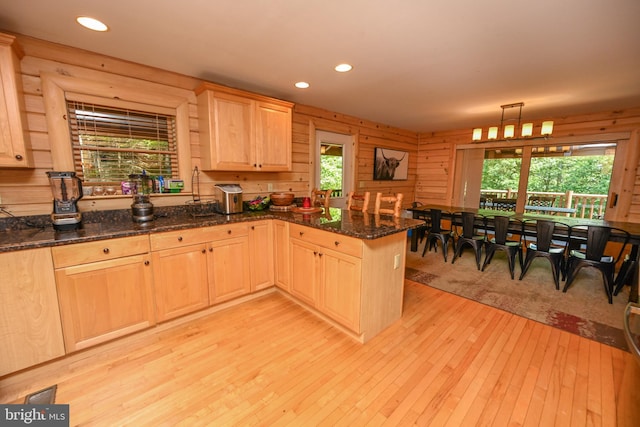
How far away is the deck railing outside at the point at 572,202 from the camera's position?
4.61 meters

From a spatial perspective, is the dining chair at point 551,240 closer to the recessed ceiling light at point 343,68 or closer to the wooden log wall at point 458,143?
the wooden log wall at point 458,143

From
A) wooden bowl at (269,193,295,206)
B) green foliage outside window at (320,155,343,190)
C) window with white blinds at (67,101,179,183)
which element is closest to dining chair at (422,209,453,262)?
green foliage outside window at (320,155,343,190)

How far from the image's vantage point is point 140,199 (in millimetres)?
2252

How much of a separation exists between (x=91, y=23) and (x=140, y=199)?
1.26m

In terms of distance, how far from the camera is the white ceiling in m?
1.55

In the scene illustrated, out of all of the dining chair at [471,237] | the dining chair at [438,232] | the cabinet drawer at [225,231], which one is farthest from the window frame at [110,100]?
the dining chair at [471,237]

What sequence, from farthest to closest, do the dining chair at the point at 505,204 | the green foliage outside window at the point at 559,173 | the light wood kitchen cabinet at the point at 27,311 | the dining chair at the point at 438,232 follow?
the dining chair at the point at 505,204 → the green foliage outside window at the point at 559,173 → the dining chair at the point at 438,232 → the light wood kitchen cabinet at the point at 27,311

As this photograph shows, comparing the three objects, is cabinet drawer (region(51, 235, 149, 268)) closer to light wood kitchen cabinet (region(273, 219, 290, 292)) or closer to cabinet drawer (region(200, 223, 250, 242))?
cabinet drawer (region(200, 223, 250, 242))

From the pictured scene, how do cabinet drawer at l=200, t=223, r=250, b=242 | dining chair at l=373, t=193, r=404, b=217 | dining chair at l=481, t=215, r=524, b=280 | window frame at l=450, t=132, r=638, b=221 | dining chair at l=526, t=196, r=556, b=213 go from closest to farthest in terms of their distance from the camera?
cabinet drawer at l=200, t=223, r=250, b=242 → dining chair at l=373, t=193, r=404, b=217 → dining chair at l=481, t=215, r=524, b=280 → window frame at l=450, t=132, r=638, b=221 → dining chair at l=526, t=196, r=556, b=213

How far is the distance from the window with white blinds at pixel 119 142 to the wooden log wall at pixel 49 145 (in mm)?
180

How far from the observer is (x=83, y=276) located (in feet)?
5.85

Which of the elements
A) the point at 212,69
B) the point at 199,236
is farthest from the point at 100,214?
the point at 212,69

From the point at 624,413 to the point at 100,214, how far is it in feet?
12.4

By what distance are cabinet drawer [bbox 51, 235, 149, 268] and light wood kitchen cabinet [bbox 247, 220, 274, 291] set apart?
0.93 metres
